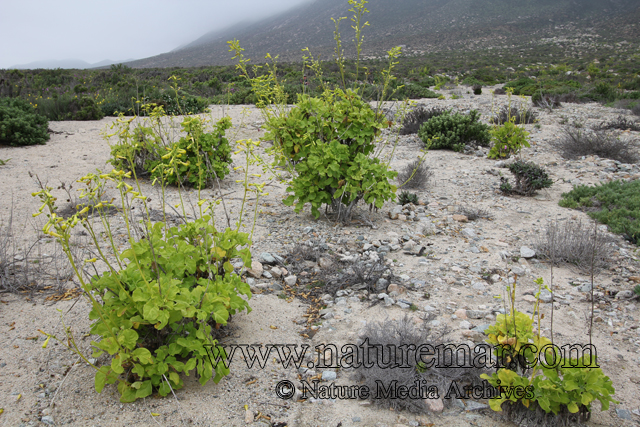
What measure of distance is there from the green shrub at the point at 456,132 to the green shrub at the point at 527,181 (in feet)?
7.01

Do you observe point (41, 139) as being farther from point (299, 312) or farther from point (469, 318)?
Result: point (469, 318)

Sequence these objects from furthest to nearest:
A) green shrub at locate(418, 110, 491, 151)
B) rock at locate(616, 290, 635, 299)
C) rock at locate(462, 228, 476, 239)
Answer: green shrub at locate(418, 110, 491, 151), rock at locate(462, 228, 476, 239), rock at locate(616, 290, 635, 299)

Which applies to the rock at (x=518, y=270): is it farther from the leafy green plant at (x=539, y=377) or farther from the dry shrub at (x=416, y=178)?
the dry shrub at (x=416, y=178)

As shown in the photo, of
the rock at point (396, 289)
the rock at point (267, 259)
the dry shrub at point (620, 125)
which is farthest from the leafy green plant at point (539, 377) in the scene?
the dry shrub at point (620, 125)

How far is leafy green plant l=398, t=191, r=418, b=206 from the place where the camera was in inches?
191

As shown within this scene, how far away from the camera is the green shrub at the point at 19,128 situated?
6.55 m

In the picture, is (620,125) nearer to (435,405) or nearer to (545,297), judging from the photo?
(545,297)

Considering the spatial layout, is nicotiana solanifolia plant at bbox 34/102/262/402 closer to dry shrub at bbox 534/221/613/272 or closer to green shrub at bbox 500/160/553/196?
dry shrub at bbox 534/221/613/272

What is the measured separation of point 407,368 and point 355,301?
2.75ft

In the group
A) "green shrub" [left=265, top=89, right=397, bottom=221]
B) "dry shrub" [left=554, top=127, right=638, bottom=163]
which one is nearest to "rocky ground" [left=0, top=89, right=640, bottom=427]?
"green shrub" [left=265, top=89, right=397, bottom=221]

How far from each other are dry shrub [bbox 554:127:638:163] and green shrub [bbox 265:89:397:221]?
15.1ft

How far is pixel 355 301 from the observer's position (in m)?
2.88

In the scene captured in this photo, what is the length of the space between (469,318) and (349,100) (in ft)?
7.88

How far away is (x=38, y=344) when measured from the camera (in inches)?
86.6
